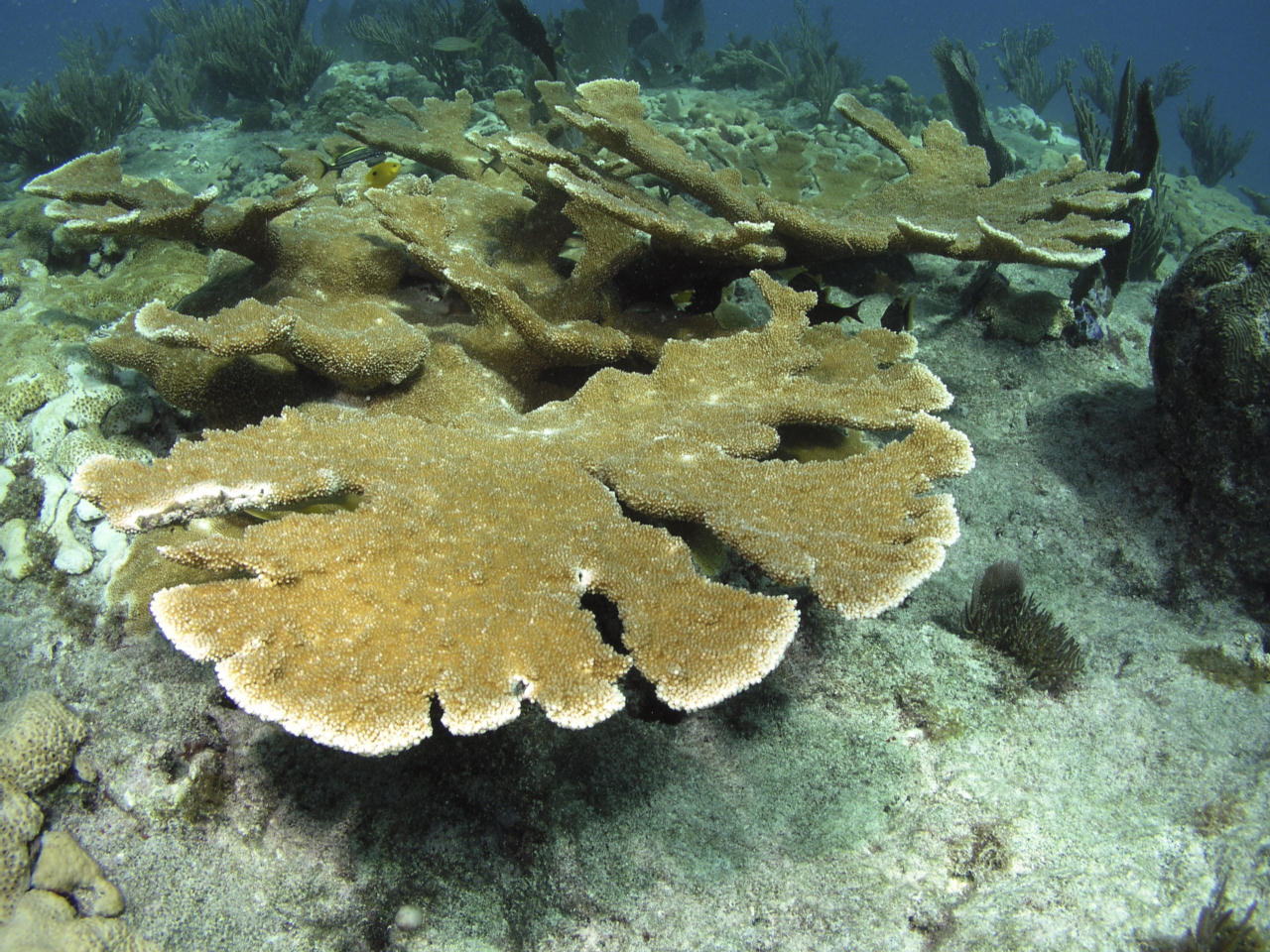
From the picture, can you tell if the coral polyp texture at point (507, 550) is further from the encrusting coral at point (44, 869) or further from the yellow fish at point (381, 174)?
the yellow fish at point (381, 174)

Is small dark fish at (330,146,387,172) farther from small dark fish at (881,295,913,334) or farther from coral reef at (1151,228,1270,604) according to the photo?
coral reef at (1151,228,1270,604)

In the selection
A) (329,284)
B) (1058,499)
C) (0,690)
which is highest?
(329,284)

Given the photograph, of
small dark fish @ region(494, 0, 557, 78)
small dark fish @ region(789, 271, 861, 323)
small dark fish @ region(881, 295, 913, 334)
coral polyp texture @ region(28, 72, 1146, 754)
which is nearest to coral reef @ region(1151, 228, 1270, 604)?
coral polyp texture @ region(28, 72, 1146, 754)

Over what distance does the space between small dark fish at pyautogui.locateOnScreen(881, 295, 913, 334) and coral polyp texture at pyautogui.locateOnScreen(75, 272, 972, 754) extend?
136 centimetres

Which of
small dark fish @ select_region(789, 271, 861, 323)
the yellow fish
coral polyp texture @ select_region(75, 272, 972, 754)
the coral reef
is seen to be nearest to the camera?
coral polyp texture @ select_region(75, 272, 972, 754)

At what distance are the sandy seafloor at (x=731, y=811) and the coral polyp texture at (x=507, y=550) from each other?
0.78 metres

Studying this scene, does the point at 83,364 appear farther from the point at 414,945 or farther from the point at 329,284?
the point at 414,945

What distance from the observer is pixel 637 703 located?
2.65 m

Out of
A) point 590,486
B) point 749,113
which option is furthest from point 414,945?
point 749,113

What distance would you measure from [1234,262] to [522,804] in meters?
4.29

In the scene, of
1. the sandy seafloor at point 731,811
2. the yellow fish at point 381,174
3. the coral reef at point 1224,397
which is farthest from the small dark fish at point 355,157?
the coral reef at point 1224,397

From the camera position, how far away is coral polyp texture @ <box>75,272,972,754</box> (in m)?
1.66

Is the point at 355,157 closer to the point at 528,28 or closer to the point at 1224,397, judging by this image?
the point at 528,28

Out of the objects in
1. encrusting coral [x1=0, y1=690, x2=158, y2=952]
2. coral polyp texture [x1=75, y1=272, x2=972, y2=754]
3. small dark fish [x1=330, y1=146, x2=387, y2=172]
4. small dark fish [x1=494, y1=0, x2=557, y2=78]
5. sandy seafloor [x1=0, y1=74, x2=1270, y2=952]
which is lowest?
encrusting coral [x1=0, y1=690, x2=158, y2=952]
